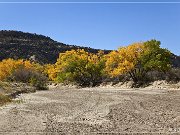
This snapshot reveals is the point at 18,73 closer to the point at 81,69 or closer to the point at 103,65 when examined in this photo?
the point at 81,69

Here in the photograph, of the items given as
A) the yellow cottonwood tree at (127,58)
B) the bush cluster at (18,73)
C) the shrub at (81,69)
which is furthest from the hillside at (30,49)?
the yellow cottonwood tree at (127,58)

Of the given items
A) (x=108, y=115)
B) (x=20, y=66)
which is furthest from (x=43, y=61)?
(x=108, y=115)

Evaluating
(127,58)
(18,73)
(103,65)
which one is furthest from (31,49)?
(127,58)

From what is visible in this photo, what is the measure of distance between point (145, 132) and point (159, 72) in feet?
208

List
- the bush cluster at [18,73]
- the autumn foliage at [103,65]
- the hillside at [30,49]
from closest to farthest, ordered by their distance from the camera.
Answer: the autumn foliage at [103,65] → the bush cluster at [18,73] → the hillside at [30,49]

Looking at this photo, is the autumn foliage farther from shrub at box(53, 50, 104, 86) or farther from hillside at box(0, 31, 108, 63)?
hillside at box(0, 31, 108, 63)

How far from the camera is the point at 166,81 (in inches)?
2953

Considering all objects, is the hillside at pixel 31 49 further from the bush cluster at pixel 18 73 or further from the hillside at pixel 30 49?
the bush cluster at pixel 18 73

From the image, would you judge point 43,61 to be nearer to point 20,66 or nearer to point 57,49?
point 57,49

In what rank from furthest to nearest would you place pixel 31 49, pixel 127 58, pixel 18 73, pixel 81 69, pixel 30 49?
1. pixel 31 49
2. pixel 30 49
3. pixel 18 73
4. pixel 81 69
5. pixel 127 58

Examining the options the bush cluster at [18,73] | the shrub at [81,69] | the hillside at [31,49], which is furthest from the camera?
the hillside at [31,49]

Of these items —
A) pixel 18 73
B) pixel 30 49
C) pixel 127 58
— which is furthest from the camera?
pixel 30 49

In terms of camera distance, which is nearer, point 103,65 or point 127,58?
point 127,58

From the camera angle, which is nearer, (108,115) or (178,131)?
(178,131)
